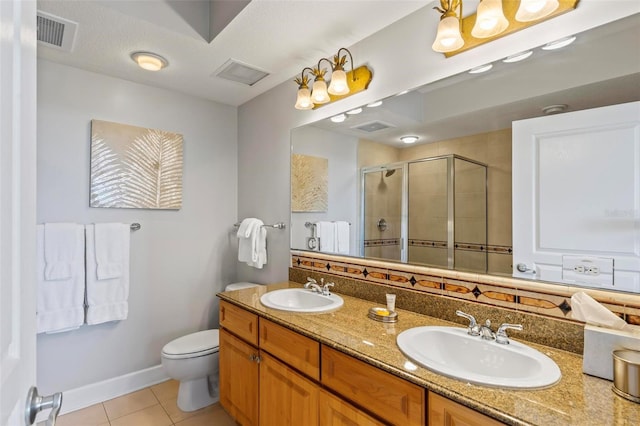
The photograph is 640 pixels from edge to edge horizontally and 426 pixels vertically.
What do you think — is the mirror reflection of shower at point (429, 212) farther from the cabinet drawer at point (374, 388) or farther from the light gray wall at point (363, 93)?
the cabinet drawer at point (374, 388)

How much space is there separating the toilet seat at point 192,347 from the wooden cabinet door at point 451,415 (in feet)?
5.46

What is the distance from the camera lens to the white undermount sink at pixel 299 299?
68.9 inches

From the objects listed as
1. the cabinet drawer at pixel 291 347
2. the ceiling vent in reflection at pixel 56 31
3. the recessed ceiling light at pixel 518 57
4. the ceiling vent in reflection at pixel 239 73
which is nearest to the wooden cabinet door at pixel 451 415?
the cabinet drawer at pixel 291 347

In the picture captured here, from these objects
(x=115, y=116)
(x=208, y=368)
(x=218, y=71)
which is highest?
(x=218, y=71)

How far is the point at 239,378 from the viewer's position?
1789 millimetres

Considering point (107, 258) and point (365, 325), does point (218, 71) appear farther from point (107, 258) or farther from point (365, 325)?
point (365, 325)

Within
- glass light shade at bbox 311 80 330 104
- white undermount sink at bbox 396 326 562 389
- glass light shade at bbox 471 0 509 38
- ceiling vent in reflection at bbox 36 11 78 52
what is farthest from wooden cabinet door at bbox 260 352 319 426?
ceiling vent in reflection at bbox 36 11 78 52

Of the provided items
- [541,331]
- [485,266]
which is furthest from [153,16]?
[541,331]

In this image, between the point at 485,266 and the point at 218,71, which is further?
the point at 218,71

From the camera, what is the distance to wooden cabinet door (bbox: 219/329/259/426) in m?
1.67

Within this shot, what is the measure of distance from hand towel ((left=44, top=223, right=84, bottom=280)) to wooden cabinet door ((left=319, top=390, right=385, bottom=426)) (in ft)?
6.26

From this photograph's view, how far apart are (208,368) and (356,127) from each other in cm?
187

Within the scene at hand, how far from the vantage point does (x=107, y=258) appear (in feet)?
7.47

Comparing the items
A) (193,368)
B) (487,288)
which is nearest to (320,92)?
(487,288)
